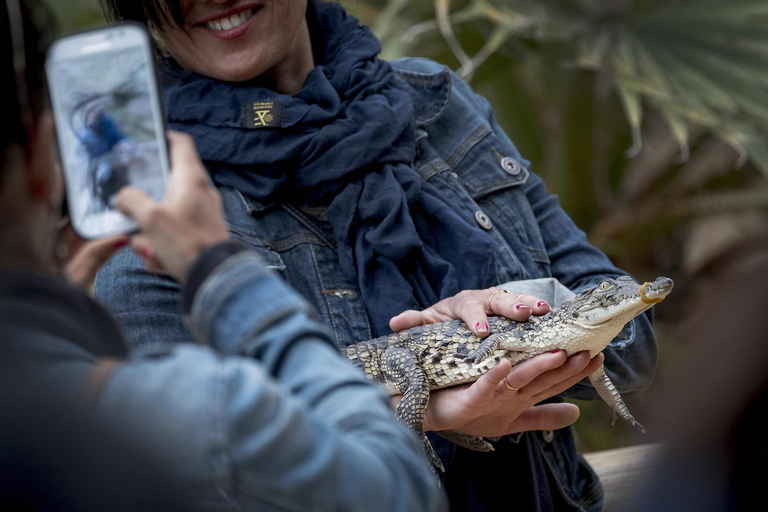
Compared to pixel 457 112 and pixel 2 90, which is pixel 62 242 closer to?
pixel 2 90

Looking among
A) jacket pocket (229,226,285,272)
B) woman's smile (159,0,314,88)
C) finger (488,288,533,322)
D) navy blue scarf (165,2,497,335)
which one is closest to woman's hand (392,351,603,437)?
finger (488,288,533,322)

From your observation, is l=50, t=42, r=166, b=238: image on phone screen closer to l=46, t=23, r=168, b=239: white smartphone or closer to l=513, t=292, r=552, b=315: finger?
l=46, t=23, r=168, b=239: white smartphone

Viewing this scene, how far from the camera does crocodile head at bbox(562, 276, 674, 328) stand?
1864 mm

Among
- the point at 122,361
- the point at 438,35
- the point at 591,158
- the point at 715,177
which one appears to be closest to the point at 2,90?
the point at 122,361

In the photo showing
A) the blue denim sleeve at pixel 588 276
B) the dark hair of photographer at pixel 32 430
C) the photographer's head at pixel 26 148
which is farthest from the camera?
the blue denim sleeve at pixel 588 276

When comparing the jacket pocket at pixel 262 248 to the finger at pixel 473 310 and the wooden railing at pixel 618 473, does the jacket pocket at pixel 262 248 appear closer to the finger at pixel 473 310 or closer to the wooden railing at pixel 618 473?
the finger at pixel 473 310

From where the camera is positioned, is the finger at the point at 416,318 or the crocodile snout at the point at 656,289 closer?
the crocodile snout at the point at 656,289

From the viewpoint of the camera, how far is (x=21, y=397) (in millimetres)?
812

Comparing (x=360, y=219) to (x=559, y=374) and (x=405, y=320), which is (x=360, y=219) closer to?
(x=405, y=320)

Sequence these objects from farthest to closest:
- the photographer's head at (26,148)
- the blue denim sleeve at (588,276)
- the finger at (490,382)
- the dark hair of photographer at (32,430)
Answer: the blue denim sleeve at (588,276)
the finger at (490,382)
the photographer's head at (26,148)
the dark hair of photographer at (32,430)

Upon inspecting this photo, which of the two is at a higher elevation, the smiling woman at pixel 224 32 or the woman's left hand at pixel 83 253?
the woman's left hand at pixel 83 253

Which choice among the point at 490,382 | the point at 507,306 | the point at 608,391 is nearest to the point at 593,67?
the point at 608,391

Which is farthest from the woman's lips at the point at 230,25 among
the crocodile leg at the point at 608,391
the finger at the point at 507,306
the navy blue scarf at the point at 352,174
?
the crocodile leg at the point at 608,391

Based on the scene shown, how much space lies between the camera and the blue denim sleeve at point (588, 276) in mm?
2268
